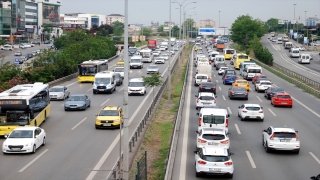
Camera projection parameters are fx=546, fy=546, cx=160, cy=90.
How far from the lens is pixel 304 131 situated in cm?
3309

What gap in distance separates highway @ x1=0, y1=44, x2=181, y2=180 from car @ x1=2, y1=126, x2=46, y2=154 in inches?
11.4

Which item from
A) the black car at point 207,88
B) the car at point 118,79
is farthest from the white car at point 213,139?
the car at point 118,79

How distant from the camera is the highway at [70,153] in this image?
21891 mm

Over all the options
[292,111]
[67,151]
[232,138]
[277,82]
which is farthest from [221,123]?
[277,82]

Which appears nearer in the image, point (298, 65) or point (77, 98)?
point (77, 98)

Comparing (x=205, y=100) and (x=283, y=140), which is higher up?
(x=205, y=100)

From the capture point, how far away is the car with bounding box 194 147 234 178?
2058 cm

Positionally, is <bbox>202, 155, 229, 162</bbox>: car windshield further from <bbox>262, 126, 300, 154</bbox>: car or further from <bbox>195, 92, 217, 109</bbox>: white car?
<bbox>195, 92, 217, 109</bbox>: white car

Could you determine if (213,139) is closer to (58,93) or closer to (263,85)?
(58,93)

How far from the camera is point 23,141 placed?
25.7m

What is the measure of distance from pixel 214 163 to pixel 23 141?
985 centimetres

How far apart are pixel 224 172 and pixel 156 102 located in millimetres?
22977

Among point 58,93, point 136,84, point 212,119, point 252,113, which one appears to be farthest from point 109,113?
point 136,84

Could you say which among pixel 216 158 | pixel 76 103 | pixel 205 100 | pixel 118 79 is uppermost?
pixel 118 79
